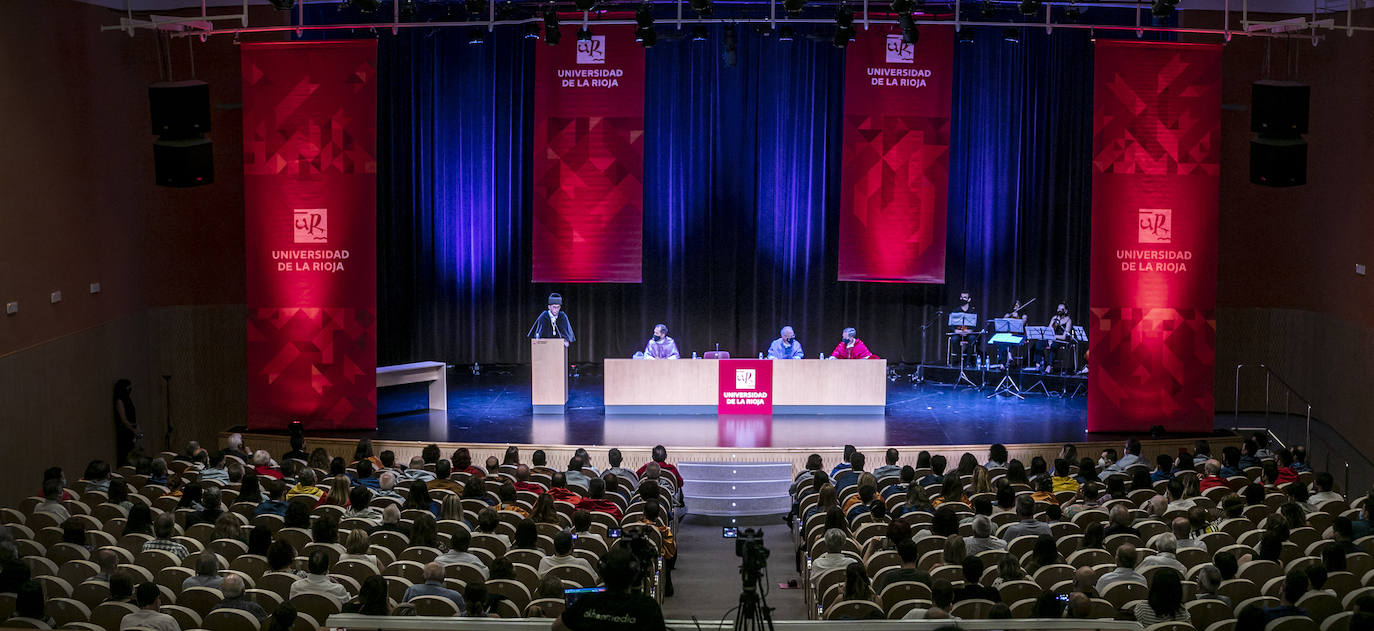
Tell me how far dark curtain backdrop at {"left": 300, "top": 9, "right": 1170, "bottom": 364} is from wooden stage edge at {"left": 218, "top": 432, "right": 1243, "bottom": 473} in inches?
201

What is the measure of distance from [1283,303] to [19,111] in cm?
1643

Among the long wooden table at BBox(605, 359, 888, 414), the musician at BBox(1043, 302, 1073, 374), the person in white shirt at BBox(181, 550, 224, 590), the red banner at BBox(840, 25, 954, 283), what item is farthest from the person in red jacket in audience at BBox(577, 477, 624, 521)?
the musician at BBox(1043, 302, 1073, 374)

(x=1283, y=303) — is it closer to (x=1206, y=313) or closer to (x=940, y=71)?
(x=1206, y=313)

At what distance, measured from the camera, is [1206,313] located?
1567cm

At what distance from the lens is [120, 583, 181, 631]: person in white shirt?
21.5 ft

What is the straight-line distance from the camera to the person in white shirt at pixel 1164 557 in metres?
8.27

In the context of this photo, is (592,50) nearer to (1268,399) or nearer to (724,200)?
(724,200)

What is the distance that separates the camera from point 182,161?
14.9m

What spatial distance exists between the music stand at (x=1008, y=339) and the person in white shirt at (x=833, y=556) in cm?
982

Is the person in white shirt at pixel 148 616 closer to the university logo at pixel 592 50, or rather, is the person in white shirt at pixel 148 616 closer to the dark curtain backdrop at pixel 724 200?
the university logo at pixel 592 50

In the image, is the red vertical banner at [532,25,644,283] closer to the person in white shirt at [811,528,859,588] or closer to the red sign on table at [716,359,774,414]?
the red sign on table at [716,359,774,414]

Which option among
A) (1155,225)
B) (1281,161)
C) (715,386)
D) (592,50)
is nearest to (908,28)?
(1155,225)

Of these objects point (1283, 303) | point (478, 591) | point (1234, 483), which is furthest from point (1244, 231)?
point (478, 591)

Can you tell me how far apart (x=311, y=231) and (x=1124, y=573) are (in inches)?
431
